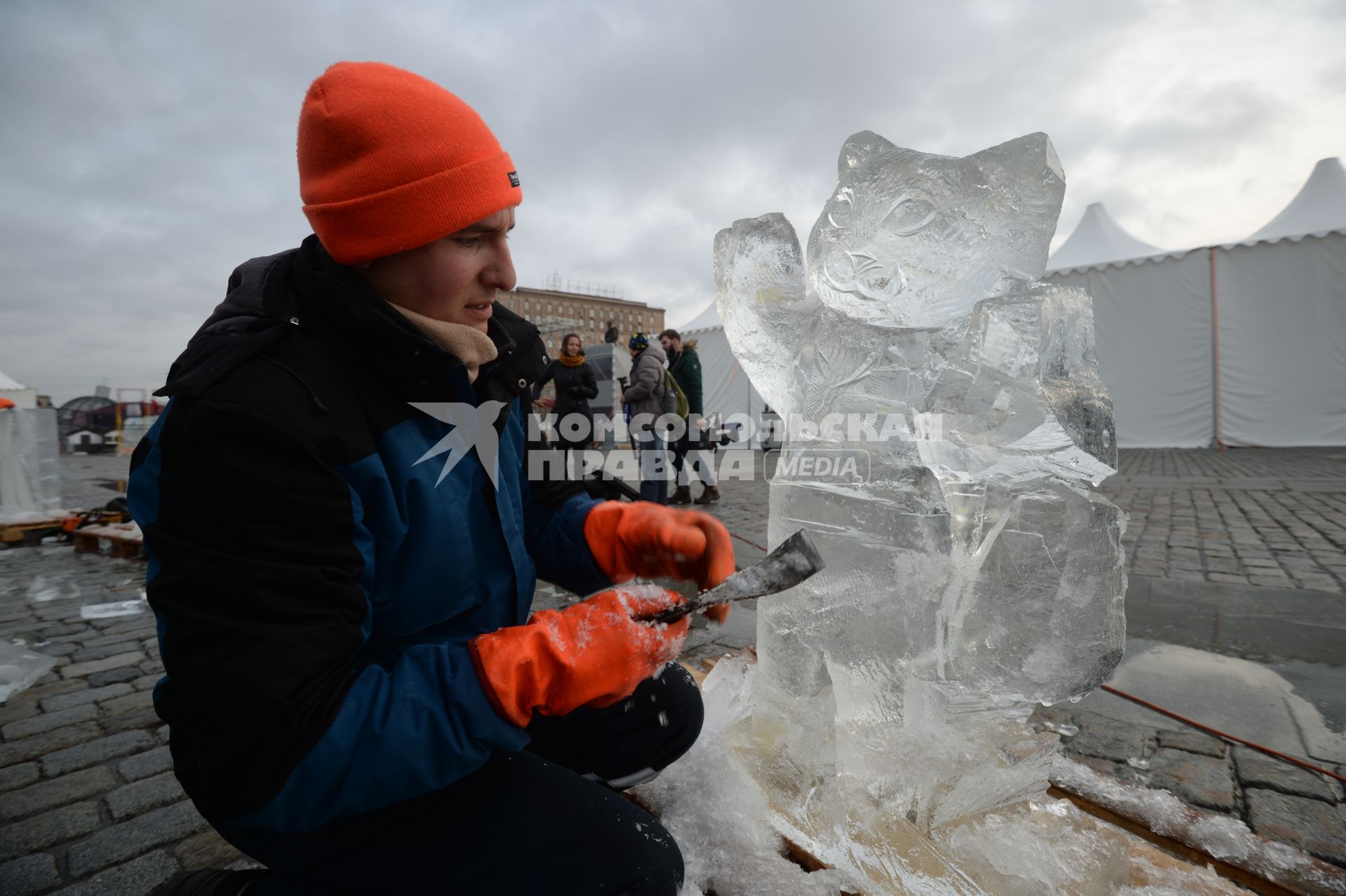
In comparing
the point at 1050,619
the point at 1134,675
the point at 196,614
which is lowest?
the point at 1134,675

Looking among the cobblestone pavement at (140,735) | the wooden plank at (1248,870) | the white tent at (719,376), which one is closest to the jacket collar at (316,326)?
the cobblestone pavement at (140,735)

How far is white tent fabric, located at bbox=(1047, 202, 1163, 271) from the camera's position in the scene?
10.4 meters

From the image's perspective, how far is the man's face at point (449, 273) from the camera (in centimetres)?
117

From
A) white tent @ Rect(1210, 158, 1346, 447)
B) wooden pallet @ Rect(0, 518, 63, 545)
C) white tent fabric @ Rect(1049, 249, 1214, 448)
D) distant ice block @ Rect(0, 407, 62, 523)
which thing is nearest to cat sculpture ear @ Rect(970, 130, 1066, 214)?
distant ice block @ Rect(0, 407, 62, 523)

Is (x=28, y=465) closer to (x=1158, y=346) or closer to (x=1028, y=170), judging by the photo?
(x=1028, y=170)

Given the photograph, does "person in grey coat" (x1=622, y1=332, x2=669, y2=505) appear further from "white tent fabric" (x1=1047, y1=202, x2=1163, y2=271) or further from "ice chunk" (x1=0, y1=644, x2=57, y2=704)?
"white tent fabric" (x1=1047, y1=202, x2=1163, y2=271)

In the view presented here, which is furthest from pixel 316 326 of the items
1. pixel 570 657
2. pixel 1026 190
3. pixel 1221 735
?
pixel 1221 735

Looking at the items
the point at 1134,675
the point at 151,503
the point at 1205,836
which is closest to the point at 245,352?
the point at 151,503

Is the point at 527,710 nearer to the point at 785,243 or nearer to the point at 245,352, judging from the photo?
the point at 245,352

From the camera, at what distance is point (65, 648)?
2.92 meters

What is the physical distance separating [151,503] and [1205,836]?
6.36 feet

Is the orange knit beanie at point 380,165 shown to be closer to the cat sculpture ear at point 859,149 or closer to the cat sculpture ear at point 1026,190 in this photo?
the cat sculpture ear at point 859,149

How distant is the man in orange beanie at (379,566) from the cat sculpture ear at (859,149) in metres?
0.72

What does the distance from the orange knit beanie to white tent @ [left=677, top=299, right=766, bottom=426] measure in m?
11.7
